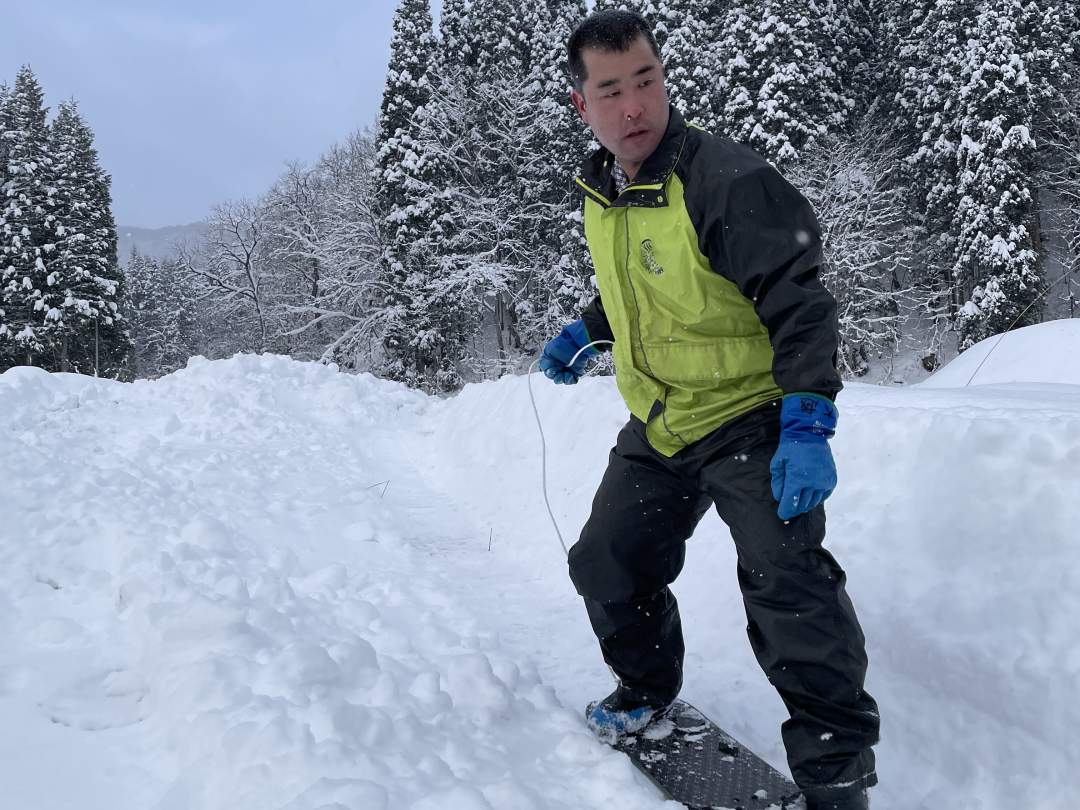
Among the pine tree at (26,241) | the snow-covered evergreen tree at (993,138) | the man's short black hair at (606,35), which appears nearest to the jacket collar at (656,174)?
the man's short black hair at (606,35)

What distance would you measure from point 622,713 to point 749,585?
29.5 inches

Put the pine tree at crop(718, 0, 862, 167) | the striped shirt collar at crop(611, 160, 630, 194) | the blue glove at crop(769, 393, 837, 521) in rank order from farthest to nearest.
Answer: the pine tree at crop(718, 0, 862, 167)
the striped shirt collar at crop(611, 160, 630, 194)
the blue glove at crop(769, 393, 837, 521)

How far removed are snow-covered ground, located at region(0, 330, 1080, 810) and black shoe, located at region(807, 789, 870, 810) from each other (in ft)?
1.43

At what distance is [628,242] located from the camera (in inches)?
86.2

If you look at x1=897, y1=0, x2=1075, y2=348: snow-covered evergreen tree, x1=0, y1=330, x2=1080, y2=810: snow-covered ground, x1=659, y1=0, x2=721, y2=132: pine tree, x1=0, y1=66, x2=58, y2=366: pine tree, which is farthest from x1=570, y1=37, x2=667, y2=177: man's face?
x1=0, y1=66, x2=58, y2=366: pine tree

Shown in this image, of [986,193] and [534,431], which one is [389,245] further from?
[534,431]

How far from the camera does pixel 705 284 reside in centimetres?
201

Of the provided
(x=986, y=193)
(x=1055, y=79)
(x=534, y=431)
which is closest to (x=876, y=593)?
(x=534, y=431)

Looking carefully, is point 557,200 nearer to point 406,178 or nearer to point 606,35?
point 406,178

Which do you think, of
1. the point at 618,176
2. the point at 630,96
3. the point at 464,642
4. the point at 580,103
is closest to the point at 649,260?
the point at 618,176

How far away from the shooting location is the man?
185cm

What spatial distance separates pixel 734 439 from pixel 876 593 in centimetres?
119

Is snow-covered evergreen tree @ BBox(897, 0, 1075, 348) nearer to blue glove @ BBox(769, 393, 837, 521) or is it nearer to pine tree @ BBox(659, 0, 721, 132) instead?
pine tree @ BBox(659, 0, 721, 132)

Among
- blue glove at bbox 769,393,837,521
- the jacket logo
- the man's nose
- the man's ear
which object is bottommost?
blue glove at bbox 769,393,837,521
